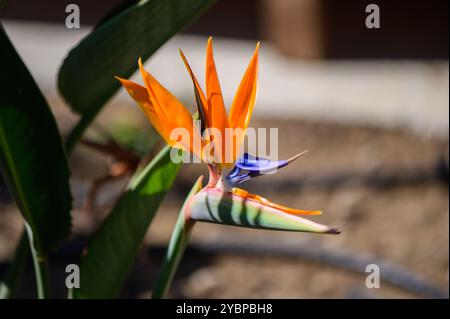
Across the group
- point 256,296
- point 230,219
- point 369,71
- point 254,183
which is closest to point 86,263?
point 230,219

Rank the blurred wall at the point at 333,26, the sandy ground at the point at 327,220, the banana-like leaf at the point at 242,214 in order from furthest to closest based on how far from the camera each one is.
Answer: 1. the blurred wall at the point at 333,26
2. the sandy ground at the point at 327,220
3. the banana-like leaf at the point at 242,214

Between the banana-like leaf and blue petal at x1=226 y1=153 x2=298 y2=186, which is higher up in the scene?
blue petal at x1=226 y1=153 x2=298 y2=186

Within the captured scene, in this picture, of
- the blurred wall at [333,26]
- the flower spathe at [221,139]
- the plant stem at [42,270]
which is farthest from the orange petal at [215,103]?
the blurred wall at [333,26]

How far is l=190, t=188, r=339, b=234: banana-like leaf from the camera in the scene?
53 cm

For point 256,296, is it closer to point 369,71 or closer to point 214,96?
point 214,96

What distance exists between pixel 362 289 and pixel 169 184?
2.15 feet

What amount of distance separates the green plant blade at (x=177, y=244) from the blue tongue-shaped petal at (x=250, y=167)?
1.4 inches

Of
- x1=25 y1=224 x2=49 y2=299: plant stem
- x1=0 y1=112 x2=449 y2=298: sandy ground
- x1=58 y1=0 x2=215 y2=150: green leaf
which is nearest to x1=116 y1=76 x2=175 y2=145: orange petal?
x1=58 y1=0 x2=215 y2=150: green leaf

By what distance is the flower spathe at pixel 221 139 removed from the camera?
0.54m

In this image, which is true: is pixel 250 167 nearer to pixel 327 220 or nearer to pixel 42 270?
pixel 42 270

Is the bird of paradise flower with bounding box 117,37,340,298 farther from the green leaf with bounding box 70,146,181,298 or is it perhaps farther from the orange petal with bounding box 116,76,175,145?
the green leaf with bounding box 70,146,181,298

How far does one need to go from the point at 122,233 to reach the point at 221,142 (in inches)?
9.3

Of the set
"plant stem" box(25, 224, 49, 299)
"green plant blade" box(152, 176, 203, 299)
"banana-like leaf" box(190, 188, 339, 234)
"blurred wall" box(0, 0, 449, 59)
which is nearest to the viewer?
"banana-like leaf" box(190, 188, 339, 234)

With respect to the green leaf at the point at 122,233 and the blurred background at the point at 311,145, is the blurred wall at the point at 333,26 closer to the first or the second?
the blurred background at the point at 311,145
